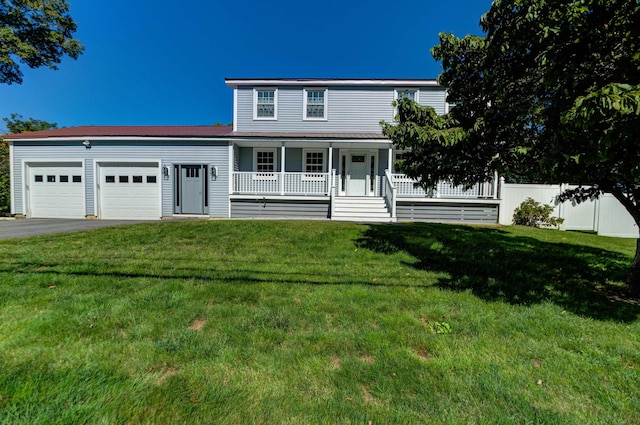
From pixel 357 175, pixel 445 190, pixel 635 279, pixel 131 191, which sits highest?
pixel 357 175

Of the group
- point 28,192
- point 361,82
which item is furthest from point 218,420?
point 28,192

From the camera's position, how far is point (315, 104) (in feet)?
43.2

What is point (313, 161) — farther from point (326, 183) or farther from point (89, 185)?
point (89, 185)

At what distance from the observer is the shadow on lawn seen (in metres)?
3.50

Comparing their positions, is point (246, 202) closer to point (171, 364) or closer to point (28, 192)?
point (28, 192)

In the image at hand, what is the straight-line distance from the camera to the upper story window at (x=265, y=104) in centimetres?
1312

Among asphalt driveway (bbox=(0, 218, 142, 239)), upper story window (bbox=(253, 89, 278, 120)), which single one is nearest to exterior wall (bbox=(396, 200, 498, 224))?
upper story window (bbox=(253, 89, 278, 120))

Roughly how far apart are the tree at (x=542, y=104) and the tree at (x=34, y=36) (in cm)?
1805

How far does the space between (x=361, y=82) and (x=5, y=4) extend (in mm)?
17091

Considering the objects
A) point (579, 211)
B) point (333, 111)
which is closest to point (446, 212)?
point (579, 211)

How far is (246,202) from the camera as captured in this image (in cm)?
1188

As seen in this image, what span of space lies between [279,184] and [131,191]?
6.44 m

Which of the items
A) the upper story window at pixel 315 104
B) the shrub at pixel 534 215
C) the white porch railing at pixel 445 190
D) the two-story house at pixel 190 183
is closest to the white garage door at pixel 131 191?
the two-story house at pixel 190 183

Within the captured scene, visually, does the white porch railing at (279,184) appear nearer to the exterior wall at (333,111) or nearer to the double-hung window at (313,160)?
the double-hung window at (313,160)
